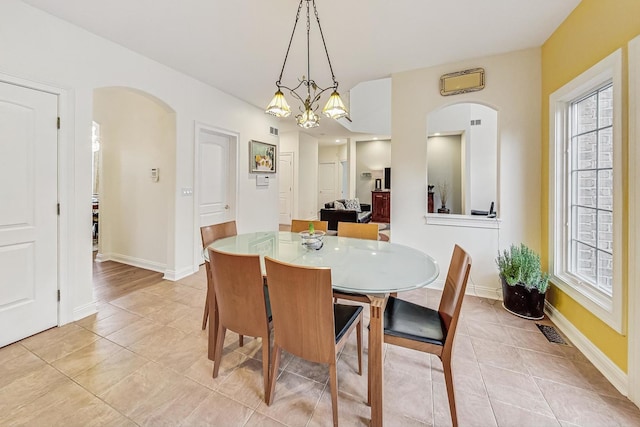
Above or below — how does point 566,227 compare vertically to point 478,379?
above

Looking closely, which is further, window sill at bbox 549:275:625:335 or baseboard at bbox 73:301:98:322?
baseboard at bbox 73:301:98:322

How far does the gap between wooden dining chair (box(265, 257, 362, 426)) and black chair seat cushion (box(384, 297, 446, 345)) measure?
0.30 meters

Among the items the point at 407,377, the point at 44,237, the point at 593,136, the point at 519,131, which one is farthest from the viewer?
the point at 519,131

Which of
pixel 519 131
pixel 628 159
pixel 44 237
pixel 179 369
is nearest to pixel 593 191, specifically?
pixel 628 159

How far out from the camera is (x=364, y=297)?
1482 millimetres

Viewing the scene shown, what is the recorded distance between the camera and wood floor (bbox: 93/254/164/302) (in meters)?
3.11

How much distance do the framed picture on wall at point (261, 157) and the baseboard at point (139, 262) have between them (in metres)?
2.08

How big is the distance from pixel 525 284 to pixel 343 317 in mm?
1995

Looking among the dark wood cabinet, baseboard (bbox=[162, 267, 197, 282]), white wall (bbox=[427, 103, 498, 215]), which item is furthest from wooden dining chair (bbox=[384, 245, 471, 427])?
the dark wood cabinet

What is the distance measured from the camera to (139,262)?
4090mm

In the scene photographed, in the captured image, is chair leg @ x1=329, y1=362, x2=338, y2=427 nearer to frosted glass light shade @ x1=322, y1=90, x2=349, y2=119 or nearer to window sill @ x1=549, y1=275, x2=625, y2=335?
frosted glass light shade @ x1=322, y1=90, x2=349, y2=119

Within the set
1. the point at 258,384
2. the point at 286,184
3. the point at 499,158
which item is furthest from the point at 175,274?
the point at 286,184

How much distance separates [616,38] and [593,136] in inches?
27.9

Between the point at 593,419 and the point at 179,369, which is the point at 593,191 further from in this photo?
the point at 179,369
